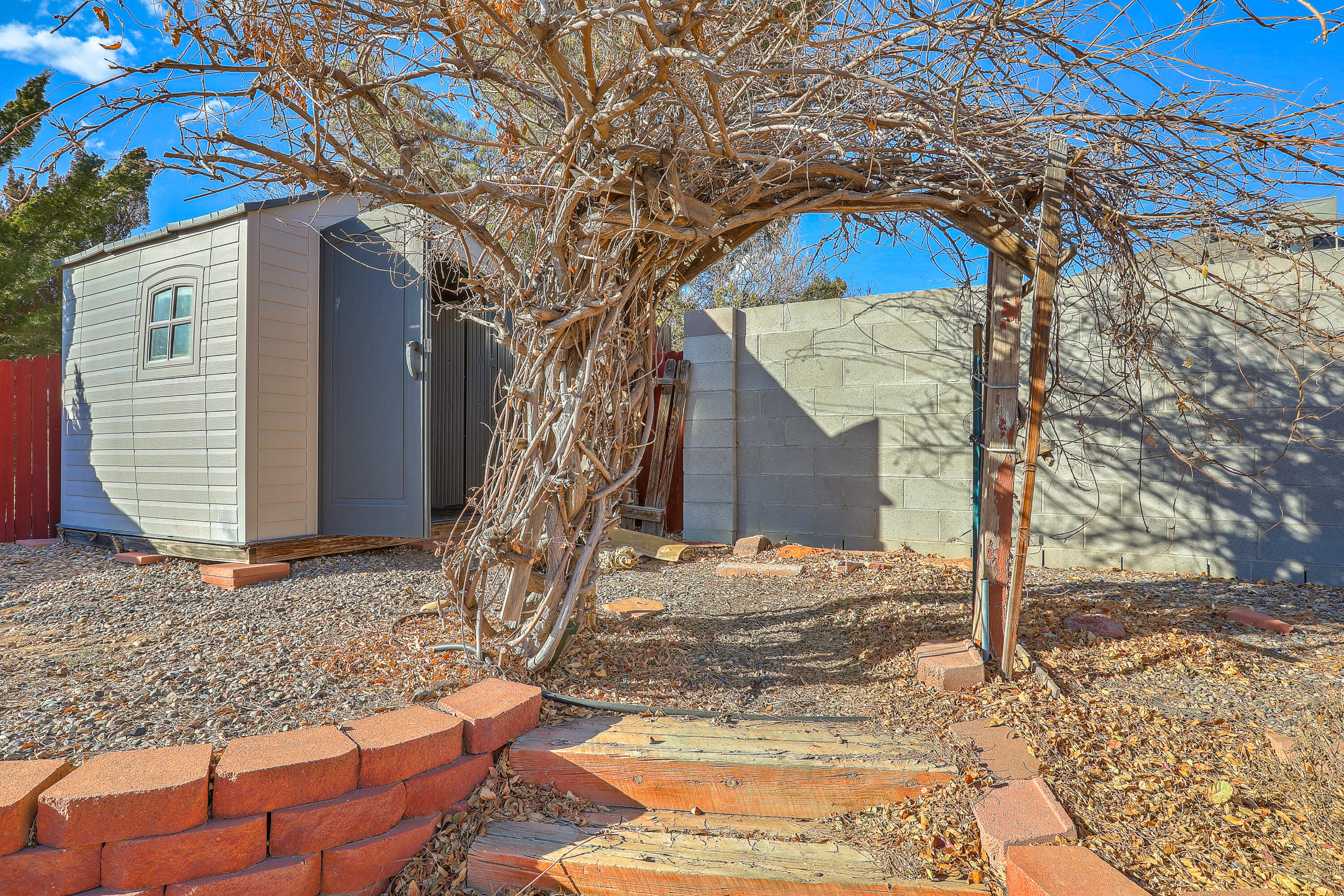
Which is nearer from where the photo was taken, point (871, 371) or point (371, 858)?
point (371, 858)

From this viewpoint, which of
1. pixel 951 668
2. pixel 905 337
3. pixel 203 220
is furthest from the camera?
pixel 905 337

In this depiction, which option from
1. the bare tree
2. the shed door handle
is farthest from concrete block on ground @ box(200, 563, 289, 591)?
the bare tree

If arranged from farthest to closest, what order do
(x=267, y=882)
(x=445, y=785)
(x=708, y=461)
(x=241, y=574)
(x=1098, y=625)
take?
(x=708, y=461), (x=241, y=574), (x=1098, y=625), (x=445, y=785), (x=267, y=882)

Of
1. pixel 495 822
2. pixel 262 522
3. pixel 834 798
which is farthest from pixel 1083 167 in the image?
pixel 262 522

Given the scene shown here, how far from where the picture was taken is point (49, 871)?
1668mm

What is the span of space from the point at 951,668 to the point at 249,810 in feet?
7.40

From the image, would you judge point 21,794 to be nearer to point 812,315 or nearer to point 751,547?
point 751,547

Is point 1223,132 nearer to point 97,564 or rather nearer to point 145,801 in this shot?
point 145,801

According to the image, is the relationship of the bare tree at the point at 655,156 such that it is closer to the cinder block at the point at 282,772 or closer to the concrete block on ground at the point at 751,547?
the cinder block at the point at 282,772

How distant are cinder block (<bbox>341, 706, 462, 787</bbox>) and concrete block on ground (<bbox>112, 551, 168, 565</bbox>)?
423 cm

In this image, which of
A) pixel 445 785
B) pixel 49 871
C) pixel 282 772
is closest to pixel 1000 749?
pixel 445 785

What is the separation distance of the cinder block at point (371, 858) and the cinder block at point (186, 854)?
0.18 meters

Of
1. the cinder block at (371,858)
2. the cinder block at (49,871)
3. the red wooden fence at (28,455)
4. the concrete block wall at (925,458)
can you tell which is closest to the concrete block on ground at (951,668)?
the cinder block at (371,858)

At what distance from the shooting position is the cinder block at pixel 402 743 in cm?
200
